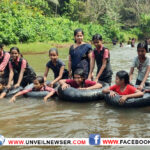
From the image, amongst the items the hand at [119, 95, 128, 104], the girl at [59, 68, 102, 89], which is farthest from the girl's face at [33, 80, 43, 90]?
the hand at [119, 95, 128, 104]

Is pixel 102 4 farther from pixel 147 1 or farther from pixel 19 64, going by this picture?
pixel 19 64

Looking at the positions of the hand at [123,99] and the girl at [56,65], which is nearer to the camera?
the hand at [123,99]

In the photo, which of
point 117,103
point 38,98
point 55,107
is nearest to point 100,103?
point 117,103

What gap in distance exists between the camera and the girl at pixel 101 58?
5.66m

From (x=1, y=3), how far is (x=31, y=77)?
15660 millimetres

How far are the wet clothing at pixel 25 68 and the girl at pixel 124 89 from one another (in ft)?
7.75

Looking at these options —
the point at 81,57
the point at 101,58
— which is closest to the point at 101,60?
the point at 101,58

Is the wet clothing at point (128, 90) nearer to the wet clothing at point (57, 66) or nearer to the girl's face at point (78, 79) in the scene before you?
the girl's face at point (78, 79)

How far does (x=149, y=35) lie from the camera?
40.4m

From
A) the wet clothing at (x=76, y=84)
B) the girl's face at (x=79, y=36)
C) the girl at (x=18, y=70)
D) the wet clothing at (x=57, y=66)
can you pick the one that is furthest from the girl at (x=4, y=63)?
the girl's face at (x=79, y=36)

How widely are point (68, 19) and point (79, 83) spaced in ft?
81.2

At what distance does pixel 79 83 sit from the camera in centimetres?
551

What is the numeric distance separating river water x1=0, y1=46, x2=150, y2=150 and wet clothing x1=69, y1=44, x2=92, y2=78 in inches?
40.1

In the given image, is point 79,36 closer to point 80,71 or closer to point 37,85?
point 80,71
